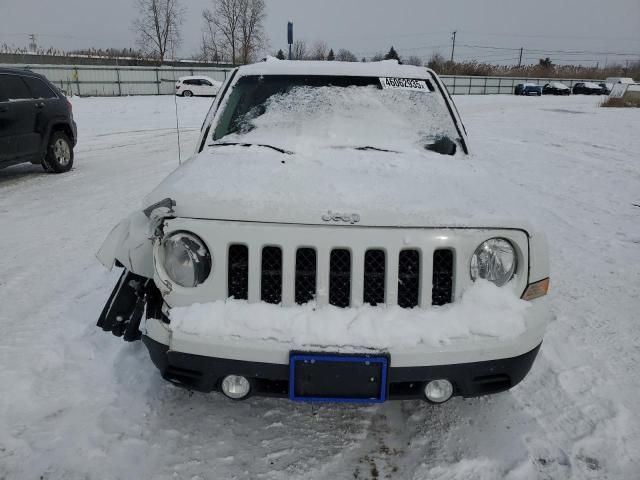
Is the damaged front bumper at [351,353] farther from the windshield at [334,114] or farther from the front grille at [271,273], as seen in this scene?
the windshield at [334,114]

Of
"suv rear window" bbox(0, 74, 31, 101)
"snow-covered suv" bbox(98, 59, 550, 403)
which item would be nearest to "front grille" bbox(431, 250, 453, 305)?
"snow-covered suv" bbox(98, 59, 550, 403)

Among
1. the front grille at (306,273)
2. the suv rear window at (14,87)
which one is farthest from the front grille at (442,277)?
the suv rear window at (14,87)

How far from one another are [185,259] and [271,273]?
373 millimetres

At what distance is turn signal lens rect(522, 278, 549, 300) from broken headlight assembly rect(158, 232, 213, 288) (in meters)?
1.38

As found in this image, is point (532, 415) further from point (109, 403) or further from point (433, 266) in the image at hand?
point (109, 403)

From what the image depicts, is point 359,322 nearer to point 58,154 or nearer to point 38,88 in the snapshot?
point 58,154

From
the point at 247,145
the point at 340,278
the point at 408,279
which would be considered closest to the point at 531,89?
the point at 247,145

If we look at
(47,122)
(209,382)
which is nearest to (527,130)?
(47,122)

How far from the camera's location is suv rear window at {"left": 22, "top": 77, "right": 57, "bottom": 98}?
8.16m

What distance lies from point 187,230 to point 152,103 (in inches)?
971

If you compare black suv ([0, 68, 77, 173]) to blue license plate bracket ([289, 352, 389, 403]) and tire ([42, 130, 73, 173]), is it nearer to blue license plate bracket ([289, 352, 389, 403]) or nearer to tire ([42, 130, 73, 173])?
tire ([42, 130, 73, 173])

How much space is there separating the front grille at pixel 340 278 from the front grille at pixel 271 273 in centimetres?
22

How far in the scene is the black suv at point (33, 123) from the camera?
748 cm

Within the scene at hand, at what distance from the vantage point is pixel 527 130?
15.9 m
